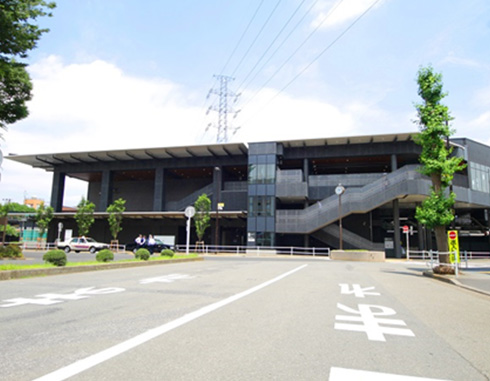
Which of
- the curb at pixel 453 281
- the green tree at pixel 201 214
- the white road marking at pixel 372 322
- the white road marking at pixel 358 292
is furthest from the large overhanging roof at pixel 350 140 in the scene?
the white road marking at pixel 372 322

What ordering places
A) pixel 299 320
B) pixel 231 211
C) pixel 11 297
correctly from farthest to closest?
pixel 231 211 → pixel 11 297 → pixel 299 320

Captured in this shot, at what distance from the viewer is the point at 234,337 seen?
4.74 metres

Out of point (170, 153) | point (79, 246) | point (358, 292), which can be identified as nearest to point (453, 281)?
point (358, 292)

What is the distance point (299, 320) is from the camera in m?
5.91

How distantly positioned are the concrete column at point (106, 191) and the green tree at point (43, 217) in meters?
6.40

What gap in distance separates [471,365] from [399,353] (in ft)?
2.39

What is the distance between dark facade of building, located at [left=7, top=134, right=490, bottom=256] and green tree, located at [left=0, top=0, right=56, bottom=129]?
23.6m

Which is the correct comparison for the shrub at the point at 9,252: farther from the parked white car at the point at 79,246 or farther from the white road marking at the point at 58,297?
the white road marking at the point at 58,297

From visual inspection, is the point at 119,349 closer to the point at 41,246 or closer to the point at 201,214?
the point at 201,214

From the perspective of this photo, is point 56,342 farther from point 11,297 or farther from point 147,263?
point 147,263

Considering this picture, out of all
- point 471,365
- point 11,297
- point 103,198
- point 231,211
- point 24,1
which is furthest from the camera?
point 103,198

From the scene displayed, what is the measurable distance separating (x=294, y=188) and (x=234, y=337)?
36.1m

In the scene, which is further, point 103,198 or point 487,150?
point 103,198

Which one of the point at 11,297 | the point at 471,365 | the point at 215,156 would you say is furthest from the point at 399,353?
the point at 215,156
